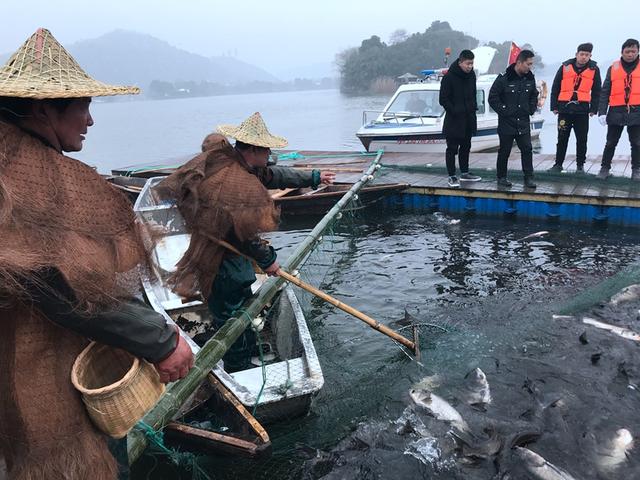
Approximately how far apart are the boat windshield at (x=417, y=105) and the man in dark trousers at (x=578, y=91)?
215 inches

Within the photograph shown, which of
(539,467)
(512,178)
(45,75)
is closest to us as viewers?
(45,75)

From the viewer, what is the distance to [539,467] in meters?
4.03

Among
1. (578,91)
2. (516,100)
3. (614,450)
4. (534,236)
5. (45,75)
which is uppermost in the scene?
(578,91)

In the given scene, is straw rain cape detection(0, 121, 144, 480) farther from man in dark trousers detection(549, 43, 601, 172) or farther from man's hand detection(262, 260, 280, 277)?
man in dark trousers detection(549, 43, 601, 172)

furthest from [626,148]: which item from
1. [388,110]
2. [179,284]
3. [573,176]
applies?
[179,284]

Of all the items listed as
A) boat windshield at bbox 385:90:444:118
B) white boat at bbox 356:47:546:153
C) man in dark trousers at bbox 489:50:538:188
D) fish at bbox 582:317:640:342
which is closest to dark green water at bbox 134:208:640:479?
fish at bbox 582:317:640:342

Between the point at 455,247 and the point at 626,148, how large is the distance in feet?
62.3

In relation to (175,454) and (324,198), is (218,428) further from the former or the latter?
(324,198)

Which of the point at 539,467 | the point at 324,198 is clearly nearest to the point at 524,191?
the point at 324,198

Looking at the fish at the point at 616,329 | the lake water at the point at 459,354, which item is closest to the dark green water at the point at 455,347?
the lake water at the point at 459,354

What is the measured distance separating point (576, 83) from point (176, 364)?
10179 millimetres

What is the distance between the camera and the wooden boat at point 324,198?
37.0 ft

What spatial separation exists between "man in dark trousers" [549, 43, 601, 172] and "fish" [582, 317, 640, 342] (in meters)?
5.37

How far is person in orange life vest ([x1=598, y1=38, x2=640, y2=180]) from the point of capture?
935cm
